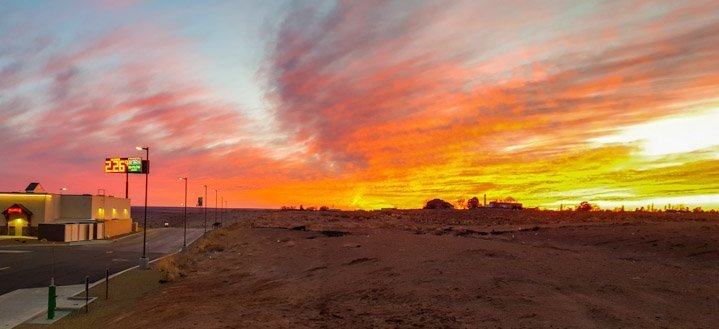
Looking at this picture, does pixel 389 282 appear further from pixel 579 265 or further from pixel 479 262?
pixel 579 265

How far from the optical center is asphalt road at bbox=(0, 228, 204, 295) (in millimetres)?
36969

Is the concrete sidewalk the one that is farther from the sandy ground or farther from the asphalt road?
the sandy ground

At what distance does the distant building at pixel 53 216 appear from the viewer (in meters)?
77.5

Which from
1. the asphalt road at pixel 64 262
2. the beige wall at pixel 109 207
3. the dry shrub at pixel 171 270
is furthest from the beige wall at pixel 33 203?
the dry shrub at pixel 171 270


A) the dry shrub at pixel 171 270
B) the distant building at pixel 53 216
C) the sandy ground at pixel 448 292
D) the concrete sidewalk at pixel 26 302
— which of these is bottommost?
the concrete sidewalk at pixel 26 302

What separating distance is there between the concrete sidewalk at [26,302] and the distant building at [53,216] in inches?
1961

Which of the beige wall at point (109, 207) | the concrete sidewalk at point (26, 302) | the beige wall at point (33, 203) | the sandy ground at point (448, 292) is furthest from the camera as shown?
the beige wall at point (109, 207)

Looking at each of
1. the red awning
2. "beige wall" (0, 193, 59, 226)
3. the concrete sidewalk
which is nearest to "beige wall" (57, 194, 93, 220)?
"beige wall" (0, 193, 59, 226)

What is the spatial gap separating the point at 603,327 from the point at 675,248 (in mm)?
27051

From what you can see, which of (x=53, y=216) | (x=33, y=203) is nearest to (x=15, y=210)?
(x=33, y=203)

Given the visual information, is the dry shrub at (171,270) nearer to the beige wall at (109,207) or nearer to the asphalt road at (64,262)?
the asphalt road at (64,262)

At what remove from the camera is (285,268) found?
3706cm

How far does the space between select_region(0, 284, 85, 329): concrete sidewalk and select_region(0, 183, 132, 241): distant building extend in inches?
1961

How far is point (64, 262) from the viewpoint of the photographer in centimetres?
4909
